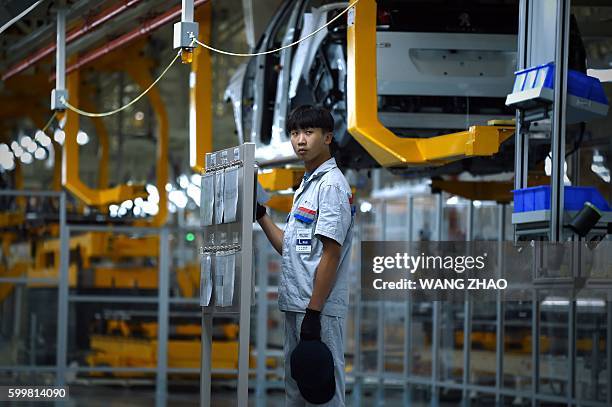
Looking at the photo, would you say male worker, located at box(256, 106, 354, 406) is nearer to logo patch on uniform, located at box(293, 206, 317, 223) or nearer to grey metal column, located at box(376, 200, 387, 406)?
logo patch on uniform, located at box(293, 206, 317, 223)

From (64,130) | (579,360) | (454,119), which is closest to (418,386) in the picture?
(579,360)

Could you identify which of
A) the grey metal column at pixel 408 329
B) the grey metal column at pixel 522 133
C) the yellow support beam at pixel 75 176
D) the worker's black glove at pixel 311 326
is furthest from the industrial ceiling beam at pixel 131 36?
the worker's black glove at pixel 311 326

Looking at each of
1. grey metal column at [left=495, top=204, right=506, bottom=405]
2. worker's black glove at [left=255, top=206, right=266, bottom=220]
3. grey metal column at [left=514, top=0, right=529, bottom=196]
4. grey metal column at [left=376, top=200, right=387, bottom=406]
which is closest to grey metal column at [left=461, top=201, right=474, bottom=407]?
grey metal column at [left=495, top=204, right=506, bottom=405]

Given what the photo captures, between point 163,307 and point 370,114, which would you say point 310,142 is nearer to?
point 370,114

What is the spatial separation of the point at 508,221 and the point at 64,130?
514 cm

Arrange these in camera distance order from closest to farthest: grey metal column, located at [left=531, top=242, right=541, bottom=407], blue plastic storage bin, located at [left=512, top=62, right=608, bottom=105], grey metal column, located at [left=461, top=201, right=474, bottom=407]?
blue plastic storage bin, located at [left=512, top=62, right=608, bottom=105], grey metal column, located at [left=531, top=242, right=541, bottom=407], grey metal column, located at [left=461, top=201, right=474, bottom=407]

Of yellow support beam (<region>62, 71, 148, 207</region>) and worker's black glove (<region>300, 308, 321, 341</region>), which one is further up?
yellow support beam (<region>62, 71, 148, 207</region>)

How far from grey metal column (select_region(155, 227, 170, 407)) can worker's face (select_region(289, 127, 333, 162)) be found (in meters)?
11.2

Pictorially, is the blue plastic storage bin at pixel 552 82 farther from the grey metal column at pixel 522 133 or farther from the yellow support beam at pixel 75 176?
the yellow support beam at pixel 75 176

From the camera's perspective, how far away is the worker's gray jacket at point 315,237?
555cm

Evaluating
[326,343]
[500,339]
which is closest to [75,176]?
[500,339]

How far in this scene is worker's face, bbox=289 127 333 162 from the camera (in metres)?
5.70

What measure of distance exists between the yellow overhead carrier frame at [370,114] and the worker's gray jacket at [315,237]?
108 inches

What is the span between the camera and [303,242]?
221 inches
